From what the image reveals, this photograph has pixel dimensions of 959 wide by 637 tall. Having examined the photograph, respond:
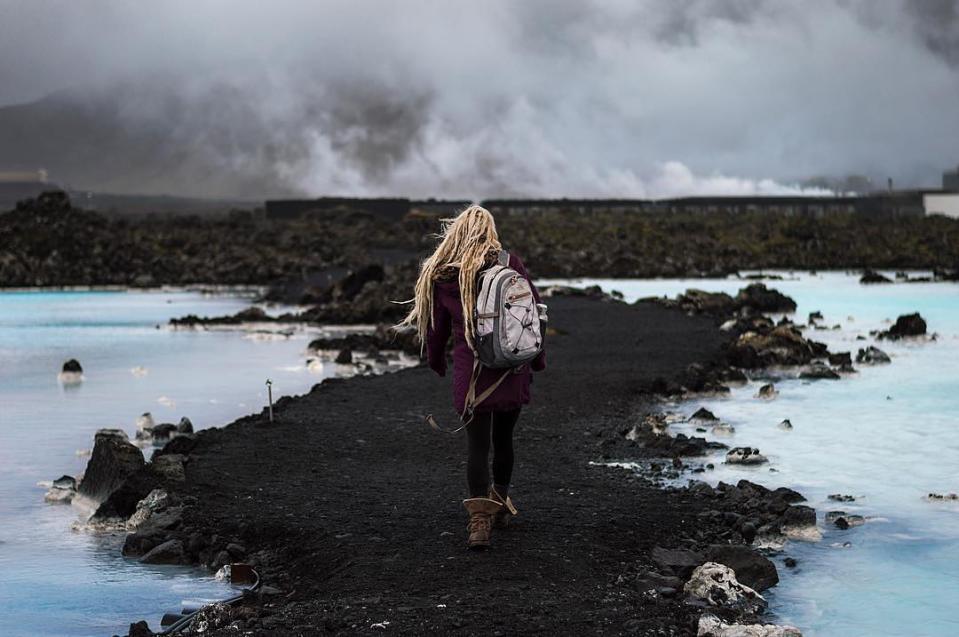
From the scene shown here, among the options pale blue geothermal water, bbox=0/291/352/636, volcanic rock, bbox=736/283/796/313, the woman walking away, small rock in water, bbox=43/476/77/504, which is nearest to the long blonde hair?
the woman walking away

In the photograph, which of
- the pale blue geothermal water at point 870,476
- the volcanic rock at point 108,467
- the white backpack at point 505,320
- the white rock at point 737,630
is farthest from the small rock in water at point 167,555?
the pale blue geothermal water at point 870,476

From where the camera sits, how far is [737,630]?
5.00 meters

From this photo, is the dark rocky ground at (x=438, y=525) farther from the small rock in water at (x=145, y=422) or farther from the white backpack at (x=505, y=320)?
the small rock in water at (x=145, y=422)

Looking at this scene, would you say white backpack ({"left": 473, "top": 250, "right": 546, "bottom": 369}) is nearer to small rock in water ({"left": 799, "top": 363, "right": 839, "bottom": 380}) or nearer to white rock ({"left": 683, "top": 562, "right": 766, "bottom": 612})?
white rock ({"left": 683, "top": 562, "right": 766, "bottom": 612})

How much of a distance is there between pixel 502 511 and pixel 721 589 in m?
1.32

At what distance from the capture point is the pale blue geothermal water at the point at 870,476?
579 centimetres

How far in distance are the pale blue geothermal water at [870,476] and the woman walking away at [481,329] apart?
1.50m

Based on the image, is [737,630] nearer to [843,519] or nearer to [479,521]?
[479,521]

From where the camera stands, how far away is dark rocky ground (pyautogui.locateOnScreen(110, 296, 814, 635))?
5234 millimetres

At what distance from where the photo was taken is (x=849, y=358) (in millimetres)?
14750

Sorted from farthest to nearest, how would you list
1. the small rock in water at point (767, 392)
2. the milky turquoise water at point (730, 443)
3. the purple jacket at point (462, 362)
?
1. the small rock in water at point (767, 392)
2. the purple jacket at point (462, 362)
3. the milky turquoise water at point (730, 443)

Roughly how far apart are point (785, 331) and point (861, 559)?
31.5 ft

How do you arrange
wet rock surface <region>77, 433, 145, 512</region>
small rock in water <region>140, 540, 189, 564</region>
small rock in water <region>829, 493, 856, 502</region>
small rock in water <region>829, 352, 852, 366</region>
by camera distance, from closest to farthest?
small rock in water <region>140, 540, 189, 564</region>
small rock in water <region>829, 493, 856, 502</region>
wet rock surface <region>77, 433, 145, 512</region>
small rock in water <region>829, 352, 852, 366</region>

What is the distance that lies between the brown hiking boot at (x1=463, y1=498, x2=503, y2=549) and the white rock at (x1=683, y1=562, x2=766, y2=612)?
99cm
